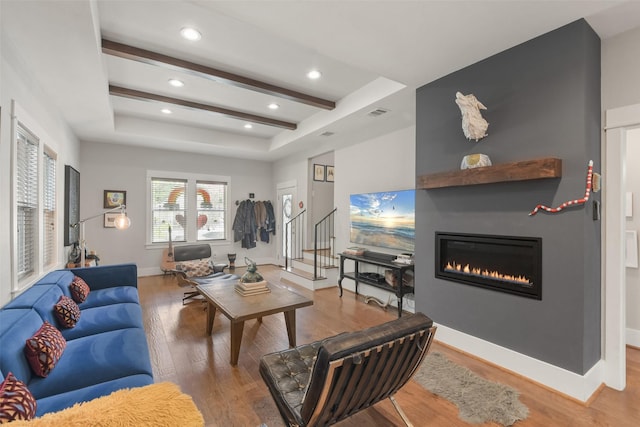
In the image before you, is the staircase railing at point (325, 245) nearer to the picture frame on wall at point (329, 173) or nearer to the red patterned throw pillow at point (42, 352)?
the picture frame on wall at point (329, 173)

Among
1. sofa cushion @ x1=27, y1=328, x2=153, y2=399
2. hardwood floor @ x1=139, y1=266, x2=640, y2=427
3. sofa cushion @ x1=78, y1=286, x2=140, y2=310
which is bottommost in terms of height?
hardwood floor @ x1=139, y1=266, x2=640, y2=427

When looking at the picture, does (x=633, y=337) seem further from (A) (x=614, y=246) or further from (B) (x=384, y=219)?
(B) (x=384, y=219)

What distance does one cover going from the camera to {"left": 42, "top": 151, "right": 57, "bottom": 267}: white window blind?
336 cm

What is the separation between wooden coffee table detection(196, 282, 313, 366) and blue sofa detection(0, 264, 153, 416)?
0.69 metres

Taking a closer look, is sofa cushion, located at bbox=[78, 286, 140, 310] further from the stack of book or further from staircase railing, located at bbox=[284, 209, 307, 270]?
staircase railing, located at bbox=[284, 209, 307, 270]

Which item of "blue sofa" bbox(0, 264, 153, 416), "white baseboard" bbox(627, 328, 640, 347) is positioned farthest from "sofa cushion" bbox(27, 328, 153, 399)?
"white baseboard" bbox(627, 328, 640, 347)

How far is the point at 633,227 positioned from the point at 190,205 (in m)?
7.38

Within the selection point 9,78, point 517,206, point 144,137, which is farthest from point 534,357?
point 144,137

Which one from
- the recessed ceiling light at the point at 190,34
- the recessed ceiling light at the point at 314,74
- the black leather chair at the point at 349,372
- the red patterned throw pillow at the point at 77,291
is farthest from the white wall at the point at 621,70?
the red patterned throw pillow at the point at 77,291

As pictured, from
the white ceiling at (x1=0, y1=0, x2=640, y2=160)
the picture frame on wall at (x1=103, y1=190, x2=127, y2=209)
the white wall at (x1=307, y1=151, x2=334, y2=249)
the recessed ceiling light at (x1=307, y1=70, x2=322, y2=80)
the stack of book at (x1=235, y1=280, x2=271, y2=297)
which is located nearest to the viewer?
the white ceiling at (x1=0, y1=0, x2=640, y2=160)

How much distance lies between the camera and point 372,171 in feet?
16.1

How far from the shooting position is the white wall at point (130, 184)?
18.9 ft

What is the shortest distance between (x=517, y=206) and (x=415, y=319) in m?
1.63

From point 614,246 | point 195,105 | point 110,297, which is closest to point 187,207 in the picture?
point 195,105
